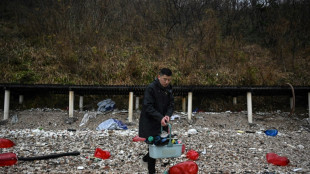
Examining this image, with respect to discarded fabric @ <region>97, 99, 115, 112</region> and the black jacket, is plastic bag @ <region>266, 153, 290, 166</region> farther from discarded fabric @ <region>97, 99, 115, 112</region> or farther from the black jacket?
discarded fabric @ <region>97, 99, 115, 112</region>

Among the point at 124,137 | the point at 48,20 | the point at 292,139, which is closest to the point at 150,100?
the point at 124,137

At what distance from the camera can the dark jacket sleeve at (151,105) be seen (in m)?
2.60

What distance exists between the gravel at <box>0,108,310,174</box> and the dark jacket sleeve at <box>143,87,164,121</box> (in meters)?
1.05

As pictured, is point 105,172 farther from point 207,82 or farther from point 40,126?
point 207,82

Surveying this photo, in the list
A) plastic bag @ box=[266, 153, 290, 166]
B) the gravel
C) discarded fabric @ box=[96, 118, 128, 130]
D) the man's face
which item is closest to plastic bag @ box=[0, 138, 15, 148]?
the gravel

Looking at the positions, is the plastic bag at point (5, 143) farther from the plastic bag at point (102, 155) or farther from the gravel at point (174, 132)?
the plastic bag at point (102, 155)

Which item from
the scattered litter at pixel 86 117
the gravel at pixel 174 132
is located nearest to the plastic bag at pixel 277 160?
the gravel at pixel 174 132

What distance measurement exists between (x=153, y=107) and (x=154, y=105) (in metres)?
0.09

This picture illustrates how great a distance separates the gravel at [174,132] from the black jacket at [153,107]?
827 millimetres

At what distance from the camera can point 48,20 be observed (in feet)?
33.3

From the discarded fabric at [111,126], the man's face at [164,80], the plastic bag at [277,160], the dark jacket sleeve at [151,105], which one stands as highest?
the man's face at [164,80]

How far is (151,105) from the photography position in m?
2.68

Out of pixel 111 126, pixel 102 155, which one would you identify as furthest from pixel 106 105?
pixel 102 155

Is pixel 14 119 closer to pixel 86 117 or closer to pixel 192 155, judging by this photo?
pixel 86 117
